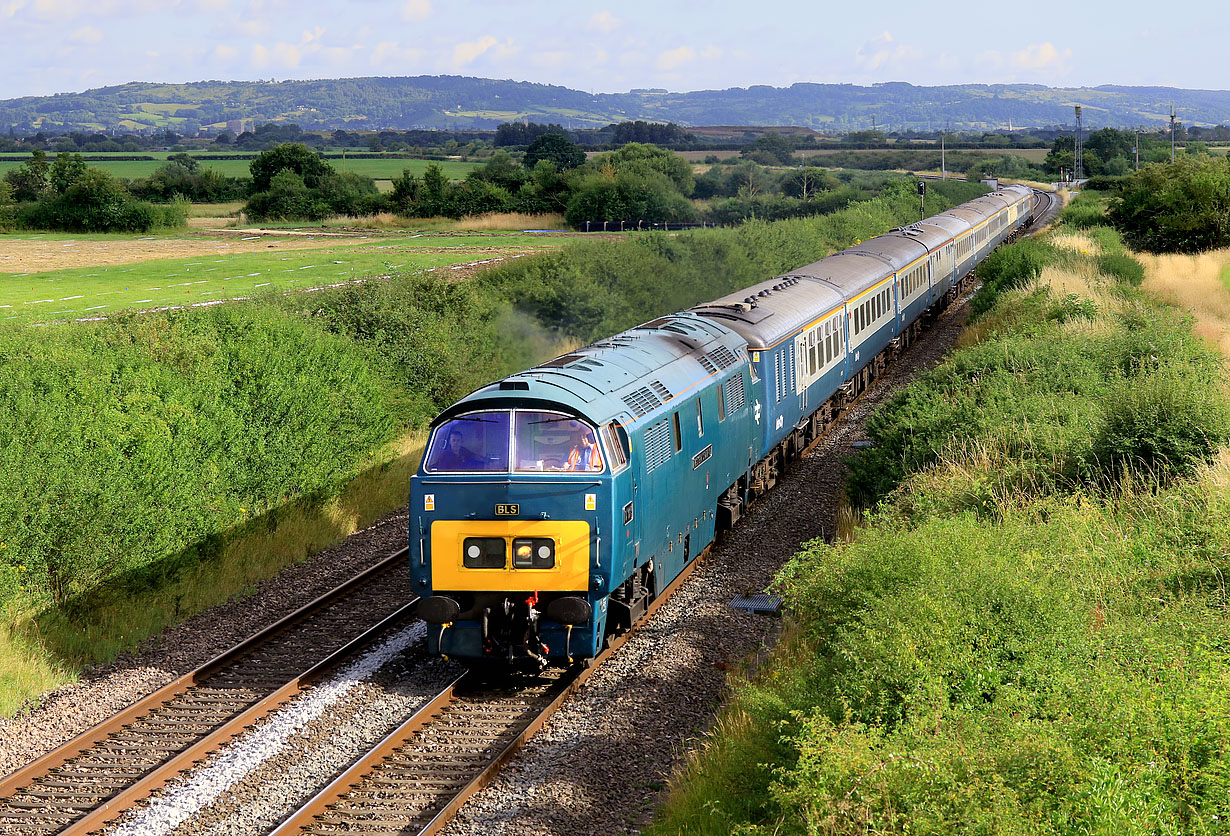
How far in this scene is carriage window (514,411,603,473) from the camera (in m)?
12.2

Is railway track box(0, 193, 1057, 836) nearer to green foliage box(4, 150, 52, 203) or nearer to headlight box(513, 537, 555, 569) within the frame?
headlight box(513, 537, 555, 569)

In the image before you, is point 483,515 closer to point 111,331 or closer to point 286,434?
point 286,434

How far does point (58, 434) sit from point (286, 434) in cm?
503

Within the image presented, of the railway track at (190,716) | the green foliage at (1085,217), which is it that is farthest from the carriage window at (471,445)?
the green foliage at (1085,217)

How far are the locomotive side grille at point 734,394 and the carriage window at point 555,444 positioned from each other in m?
5.31

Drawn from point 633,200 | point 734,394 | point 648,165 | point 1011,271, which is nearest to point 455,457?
point 734,394

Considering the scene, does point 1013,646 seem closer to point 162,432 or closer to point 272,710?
point 272,710

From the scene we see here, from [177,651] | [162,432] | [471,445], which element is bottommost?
[177,651]

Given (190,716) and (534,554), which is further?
(190,716)

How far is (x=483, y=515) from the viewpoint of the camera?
12.1 m

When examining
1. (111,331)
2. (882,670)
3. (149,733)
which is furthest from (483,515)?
(111,331)

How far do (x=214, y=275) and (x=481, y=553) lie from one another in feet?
119

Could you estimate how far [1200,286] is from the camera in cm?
3303

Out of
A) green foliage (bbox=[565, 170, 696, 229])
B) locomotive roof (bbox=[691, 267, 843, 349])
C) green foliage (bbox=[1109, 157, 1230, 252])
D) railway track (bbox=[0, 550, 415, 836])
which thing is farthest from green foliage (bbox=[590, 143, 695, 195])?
railway track (bbox=[0, 550, 415, 836])
